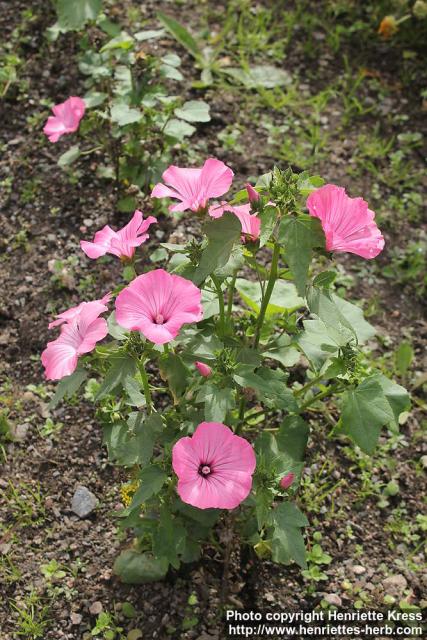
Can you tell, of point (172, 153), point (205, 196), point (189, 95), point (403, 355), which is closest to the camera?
point (205, 196)

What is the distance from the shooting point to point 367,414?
6.22 feet

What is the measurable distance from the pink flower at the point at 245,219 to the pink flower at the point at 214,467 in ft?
1.58

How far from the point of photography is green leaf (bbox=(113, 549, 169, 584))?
2252 millimetres

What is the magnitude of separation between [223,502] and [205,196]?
752mm

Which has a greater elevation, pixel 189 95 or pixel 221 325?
pixel 189 95

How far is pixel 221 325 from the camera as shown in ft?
6.57

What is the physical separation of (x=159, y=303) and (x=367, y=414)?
617 millimetres

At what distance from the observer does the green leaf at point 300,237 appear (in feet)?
5.36

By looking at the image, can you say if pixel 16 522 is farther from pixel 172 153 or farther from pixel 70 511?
pixel 172 153

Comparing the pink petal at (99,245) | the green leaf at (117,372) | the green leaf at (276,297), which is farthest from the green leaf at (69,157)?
the green leaf at (117,372)

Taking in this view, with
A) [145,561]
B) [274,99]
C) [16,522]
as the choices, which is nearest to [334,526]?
[145,561]

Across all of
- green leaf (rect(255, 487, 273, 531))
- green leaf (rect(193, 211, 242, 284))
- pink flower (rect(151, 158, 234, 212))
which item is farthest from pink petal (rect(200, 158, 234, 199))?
green leaf (rect(255, 487, 273, 531))

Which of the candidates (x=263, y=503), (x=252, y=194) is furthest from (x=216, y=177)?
(x=263, y=503)

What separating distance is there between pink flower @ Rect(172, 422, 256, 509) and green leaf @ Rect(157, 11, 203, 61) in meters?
2.55
